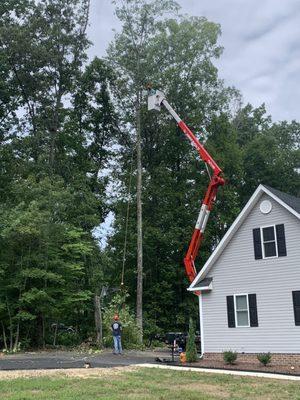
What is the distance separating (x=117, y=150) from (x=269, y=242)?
19669mm

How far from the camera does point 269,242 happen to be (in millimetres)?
18859

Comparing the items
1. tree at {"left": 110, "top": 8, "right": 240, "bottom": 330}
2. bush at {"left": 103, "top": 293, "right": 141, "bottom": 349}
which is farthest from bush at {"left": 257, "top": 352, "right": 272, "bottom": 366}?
tree at {"left": 110, "top": 8, "right": 240, "bottom": 330}

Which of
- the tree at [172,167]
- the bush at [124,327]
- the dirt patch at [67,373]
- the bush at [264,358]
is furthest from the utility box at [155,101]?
the dirt patch at [67,373]

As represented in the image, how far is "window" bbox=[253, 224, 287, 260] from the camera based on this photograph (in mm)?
18531

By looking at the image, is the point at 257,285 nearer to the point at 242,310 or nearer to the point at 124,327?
the point at 242,310

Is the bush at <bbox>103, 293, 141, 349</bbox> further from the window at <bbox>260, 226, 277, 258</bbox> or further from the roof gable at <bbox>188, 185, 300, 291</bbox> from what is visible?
the window at <bbox>260, 226, 277, 258</bbox>

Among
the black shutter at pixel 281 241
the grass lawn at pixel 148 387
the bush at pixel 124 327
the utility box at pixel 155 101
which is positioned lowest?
the grass lawn at pixel 148 387

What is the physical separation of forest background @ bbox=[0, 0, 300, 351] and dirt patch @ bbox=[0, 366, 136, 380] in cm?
982

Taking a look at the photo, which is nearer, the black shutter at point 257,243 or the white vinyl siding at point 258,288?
the white vinyl siding at point 258,288

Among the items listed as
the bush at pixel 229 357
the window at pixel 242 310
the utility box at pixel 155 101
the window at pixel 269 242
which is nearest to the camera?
the bush at pixel 229 357

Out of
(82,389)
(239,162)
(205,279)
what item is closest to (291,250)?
(205,279)

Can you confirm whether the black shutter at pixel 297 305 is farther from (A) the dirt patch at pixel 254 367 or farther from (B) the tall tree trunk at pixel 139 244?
(B) the tall tree trunk at pixel 139 244

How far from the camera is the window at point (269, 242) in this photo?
737 inches

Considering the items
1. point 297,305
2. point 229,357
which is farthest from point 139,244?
point 297,305
